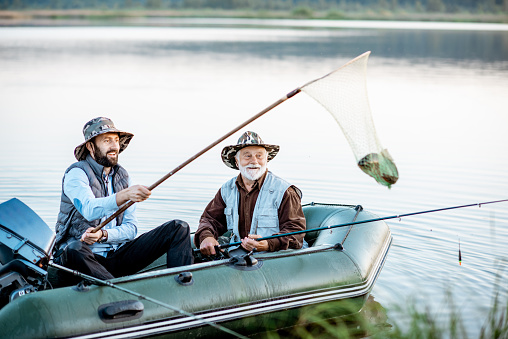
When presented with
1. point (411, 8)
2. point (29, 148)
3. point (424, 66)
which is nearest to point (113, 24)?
point (424, 66)

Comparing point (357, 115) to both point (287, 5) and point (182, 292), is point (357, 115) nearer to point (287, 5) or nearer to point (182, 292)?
point (182, 292)

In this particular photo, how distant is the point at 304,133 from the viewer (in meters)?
11.5

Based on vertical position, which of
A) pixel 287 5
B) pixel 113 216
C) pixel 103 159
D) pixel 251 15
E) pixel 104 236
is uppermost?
pixel 287 5

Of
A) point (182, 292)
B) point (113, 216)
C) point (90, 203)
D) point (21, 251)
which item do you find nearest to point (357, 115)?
point (182, 292)

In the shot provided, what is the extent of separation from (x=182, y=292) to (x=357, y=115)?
1426 mm

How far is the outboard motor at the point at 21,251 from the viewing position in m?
4.45

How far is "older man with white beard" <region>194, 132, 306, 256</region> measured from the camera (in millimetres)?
5113

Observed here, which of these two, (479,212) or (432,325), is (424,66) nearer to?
(479,212)

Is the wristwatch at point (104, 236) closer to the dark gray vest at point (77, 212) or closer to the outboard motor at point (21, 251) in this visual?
the dark gray vest at point (77, 212)

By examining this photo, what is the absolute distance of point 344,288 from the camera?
5.04 metres

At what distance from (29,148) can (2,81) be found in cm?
671

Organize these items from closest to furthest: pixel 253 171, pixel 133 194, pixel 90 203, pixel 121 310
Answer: pixel 121 310, pixel 133 194, pixel 90 203, pixel 253 171

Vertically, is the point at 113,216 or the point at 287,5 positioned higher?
the point at 287,5

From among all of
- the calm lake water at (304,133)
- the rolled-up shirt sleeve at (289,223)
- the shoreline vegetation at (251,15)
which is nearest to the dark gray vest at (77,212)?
the rolled-up shirt sleeve at (289,223)
